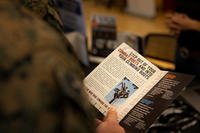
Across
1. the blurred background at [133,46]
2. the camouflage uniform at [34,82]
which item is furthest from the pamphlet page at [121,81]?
the camouflage uniform at [34,82]

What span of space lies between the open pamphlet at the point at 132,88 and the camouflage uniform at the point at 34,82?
43 centimetres

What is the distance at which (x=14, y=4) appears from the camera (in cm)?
56

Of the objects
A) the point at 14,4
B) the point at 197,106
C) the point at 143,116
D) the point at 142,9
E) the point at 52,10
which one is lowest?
the point at 142,9

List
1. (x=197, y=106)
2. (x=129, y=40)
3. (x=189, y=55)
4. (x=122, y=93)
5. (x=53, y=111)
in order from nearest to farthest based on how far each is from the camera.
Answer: (x=53, y=111)
(x=122, y=93)
(x=197, y=106)
(x=189, y=55)
(x=129, y=40)

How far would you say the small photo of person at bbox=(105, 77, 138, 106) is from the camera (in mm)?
1010

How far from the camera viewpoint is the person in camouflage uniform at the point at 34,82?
1.70 ft

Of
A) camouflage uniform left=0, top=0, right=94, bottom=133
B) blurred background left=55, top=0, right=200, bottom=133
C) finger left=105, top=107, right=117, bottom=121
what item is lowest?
blurred background left=55, top=0, right=200, bottom=133

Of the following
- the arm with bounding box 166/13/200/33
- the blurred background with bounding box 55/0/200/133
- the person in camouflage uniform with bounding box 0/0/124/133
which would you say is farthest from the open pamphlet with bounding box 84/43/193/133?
the arm with bounding box 166/13/200/33

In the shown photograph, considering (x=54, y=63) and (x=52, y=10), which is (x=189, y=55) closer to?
(x=52, y=10)

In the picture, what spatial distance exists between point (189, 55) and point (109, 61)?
643 millimetres

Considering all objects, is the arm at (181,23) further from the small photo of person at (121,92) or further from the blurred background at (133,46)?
the small photo of person at (121,92)

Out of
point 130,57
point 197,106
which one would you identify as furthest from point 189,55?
point 130,57

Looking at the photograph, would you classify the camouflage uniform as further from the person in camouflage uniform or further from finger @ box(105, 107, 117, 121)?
finger @ box(105, 107, 117, 121)

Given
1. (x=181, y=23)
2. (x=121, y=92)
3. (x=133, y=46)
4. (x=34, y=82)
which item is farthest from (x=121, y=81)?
(x=181, y=23)
